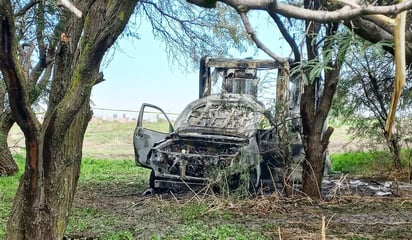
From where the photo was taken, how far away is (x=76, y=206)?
6.38 meters

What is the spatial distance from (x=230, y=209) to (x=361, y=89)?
16.0 ft

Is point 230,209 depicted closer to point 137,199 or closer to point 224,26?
point 137,199

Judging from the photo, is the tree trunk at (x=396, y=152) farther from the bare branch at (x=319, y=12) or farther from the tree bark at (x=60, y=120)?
the bare branch at (x=319, y=12)

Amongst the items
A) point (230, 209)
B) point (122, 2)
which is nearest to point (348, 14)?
point (122, 2)

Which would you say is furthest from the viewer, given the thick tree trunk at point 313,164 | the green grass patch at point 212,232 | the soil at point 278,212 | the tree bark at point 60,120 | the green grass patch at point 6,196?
the thick tree trunk at point 313,164

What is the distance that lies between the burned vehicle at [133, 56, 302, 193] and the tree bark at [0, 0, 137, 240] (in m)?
3.51

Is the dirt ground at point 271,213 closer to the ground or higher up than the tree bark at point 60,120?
closer to the ground

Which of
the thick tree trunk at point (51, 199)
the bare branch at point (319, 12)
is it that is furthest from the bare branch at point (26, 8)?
the bare branch at point (319, 12)

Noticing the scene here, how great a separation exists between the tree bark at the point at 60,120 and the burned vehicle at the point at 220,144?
11.5 ft

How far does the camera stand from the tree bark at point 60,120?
283cm

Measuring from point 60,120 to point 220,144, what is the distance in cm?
461

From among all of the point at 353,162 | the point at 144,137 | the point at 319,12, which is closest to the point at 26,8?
the point at 144,137

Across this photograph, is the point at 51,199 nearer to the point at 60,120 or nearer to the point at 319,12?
the point at 60,120

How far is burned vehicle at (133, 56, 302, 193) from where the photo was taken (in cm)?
692
